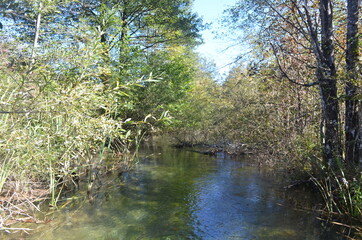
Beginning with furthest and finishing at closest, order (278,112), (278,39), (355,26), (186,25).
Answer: (186,25) < (278,112) < (278,39) < (355,26)

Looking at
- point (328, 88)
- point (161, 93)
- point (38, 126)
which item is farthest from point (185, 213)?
point (161, 93)

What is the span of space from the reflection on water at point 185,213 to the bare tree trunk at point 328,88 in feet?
5.40

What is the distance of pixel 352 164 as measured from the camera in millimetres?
5691

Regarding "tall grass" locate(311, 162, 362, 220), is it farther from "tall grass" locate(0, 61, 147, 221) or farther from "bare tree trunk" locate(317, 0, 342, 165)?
"tall grass" locate(0, 61, 147, 221)

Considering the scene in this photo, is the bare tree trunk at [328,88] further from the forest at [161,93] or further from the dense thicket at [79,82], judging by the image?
the dense thicket at [79,82]

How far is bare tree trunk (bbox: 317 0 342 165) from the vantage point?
6141 millimetres

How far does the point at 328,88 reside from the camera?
6.15m

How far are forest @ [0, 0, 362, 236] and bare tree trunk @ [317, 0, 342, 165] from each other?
0.02 metres

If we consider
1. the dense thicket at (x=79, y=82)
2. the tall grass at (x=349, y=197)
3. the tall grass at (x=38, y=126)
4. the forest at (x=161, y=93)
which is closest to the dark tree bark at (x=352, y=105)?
the forest at (x=161, y=93)

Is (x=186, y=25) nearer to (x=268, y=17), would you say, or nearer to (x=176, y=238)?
(x=268, y=17)

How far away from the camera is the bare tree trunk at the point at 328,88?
6.14 m

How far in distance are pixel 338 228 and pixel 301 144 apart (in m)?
3.00

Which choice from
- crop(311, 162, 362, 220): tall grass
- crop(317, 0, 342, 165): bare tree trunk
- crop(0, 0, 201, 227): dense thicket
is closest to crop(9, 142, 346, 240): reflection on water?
crop(311, 162, 362, 220): tall grass

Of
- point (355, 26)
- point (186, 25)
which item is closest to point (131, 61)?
point (186, 25)
